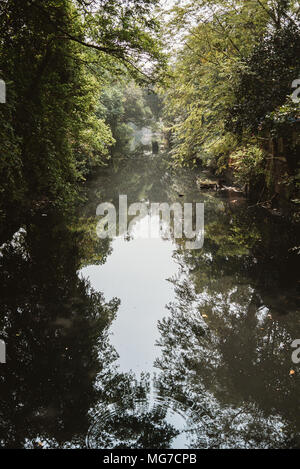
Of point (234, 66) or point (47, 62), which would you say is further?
point (234, 66)

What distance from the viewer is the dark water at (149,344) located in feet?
11.8

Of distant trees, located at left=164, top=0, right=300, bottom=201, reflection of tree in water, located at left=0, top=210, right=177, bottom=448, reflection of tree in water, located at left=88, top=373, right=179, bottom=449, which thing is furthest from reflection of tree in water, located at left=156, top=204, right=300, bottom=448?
distant trees, located at left=164, top=0, right=300, bottom=201

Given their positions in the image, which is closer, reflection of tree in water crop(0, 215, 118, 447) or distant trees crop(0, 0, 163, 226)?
reflection of tree in water crop(0, 215, 118, 447)

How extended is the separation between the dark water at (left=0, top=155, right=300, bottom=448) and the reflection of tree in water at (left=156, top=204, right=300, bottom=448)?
0.02m

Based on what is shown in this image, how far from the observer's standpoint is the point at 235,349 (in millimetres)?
5031

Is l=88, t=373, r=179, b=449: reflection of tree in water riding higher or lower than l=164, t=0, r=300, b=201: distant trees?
lower

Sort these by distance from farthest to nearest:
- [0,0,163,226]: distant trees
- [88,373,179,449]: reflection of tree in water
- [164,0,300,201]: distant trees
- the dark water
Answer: [164,0,300,201]: distant trees, [0,0,163,226]: distant trees, the dark water, [88,373,179,449]: reflection of tree in water

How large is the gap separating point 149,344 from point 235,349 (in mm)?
1491

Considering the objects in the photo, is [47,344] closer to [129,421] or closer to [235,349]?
[129,421]

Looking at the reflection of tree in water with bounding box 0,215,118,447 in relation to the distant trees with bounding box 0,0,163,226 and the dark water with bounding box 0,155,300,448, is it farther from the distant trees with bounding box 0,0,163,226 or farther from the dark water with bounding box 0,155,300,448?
the distant trees with bounding box 0,0,163,226

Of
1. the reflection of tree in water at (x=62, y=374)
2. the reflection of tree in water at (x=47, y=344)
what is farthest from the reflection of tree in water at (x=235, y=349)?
the reflection of tree in water at (x=47, y=344)

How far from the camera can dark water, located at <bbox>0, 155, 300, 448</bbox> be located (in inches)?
141

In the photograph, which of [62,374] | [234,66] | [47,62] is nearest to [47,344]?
[62,374]

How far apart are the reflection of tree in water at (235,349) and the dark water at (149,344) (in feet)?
0.06
